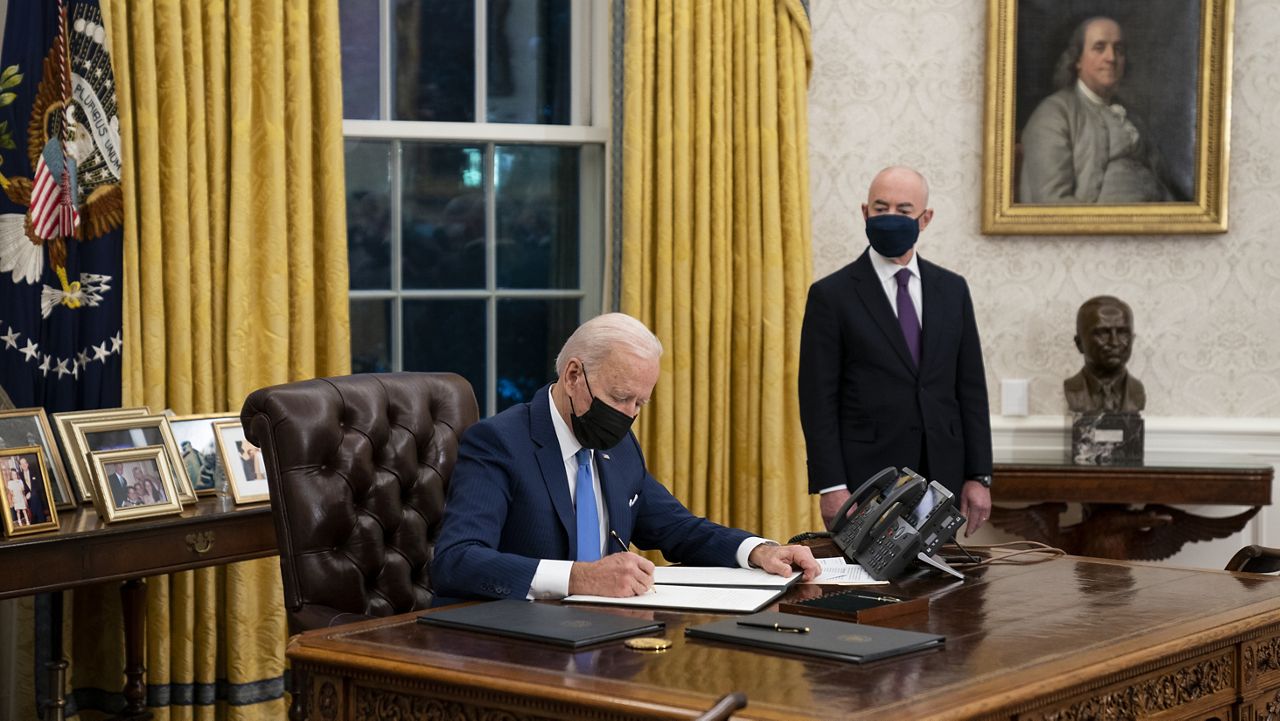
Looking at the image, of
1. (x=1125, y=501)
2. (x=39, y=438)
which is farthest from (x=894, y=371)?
(x=39, y=438)

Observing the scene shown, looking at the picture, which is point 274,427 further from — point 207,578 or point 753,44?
point 753,44

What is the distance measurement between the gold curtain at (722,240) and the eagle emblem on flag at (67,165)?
1.75 metres

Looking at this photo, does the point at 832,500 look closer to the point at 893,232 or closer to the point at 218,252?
the point at 893,232

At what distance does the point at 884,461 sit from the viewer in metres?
Result: 4.14

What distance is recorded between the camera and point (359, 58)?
5.09 meters

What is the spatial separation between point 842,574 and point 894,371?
1335 millimetres

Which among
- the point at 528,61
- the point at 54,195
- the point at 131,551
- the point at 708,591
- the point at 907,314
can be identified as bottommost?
the point at 131,551

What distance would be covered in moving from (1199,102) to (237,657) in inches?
154

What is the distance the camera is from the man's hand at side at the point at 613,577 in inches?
102

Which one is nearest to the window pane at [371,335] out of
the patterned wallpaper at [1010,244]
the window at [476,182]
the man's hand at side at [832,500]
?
the window at [476,182]

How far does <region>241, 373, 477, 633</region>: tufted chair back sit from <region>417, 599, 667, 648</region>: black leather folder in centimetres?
69

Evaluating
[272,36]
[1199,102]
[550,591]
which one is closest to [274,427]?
[550,591]

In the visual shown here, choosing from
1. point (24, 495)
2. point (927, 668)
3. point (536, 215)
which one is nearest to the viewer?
point (927, 668)

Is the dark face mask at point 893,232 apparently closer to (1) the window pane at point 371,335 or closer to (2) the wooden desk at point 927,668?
(2) the wooden desk at point 927,668
